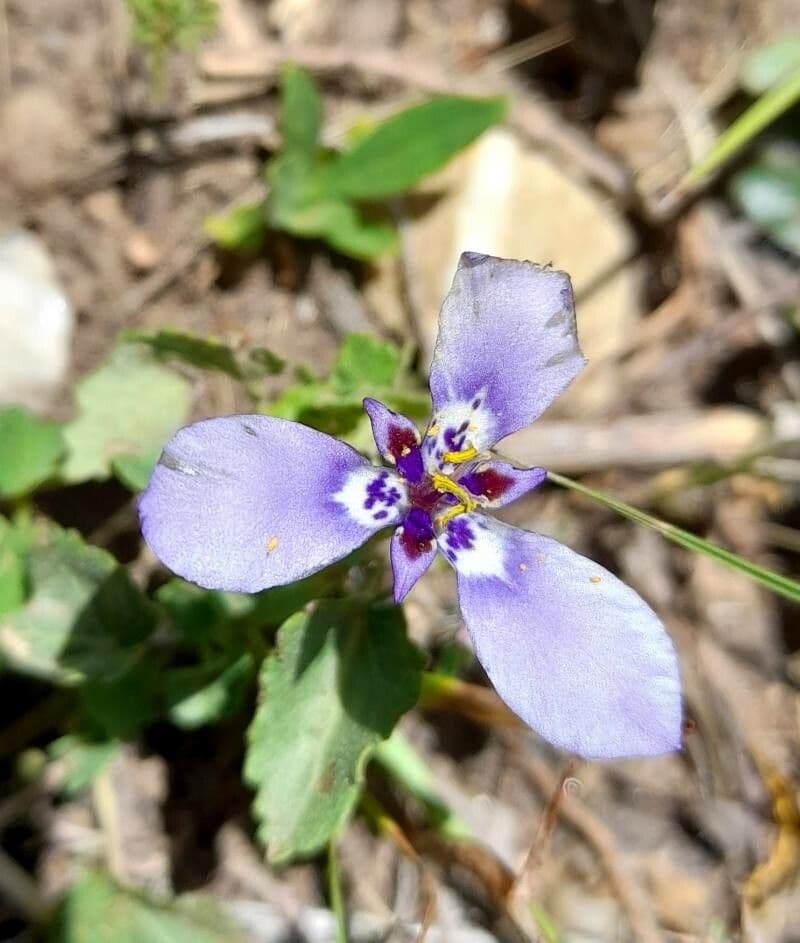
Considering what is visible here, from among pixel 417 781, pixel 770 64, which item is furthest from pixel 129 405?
pixel 770 64

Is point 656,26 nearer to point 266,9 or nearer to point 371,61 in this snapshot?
point 371,61

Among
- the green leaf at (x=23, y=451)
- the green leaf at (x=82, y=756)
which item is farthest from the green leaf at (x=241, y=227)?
the green leaf at (x=82, y=756)

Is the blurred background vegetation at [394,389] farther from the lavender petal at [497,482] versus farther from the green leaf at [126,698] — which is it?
the lavender petal at [497,482]

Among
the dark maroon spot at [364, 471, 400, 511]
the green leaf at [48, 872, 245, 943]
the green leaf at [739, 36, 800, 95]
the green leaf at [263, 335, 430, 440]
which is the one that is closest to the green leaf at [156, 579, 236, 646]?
the green leaf at [263, 335, 430, 440]

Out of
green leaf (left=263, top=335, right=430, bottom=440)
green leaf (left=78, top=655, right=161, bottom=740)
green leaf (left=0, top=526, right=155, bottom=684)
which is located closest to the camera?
green leaf (left=263, top=335, right=430, bottom=440)

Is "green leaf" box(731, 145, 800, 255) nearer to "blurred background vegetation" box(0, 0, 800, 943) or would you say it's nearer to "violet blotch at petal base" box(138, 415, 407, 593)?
"blurred background vegetation" box(0, 0, 800, 943)

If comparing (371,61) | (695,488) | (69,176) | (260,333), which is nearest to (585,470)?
(695,488)
